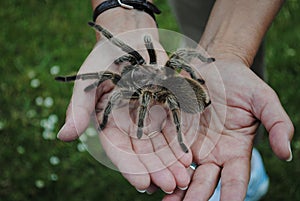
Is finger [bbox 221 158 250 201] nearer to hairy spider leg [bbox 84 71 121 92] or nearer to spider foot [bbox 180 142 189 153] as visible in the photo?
spider foot [bbox 180 142 189 153]

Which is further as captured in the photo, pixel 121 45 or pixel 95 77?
pixel 121 45

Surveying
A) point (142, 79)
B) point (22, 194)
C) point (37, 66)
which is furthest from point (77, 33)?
point (142, 79)

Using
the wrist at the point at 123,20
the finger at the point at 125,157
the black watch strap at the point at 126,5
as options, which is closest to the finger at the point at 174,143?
the finger at the point at 125,157

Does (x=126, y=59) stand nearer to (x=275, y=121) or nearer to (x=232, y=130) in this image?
(x=232, y=130)

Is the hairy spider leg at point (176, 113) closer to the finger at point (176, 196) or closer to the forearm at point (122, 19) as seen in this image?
the finger at point (176, 196)

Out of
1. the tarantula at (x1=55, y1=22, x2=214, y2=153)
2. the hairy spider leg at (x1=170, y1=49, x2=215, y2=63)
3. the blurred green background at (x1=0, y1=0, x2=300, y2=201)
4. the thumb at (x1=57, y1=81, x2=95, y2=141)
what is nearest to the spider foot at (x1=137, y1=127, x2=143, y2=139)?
the tarantula at (x1=55, y1=22, x2=214, y2=153)

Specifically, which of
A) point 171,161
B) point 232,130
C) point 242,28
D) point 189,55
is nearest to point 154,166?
point 171,161
